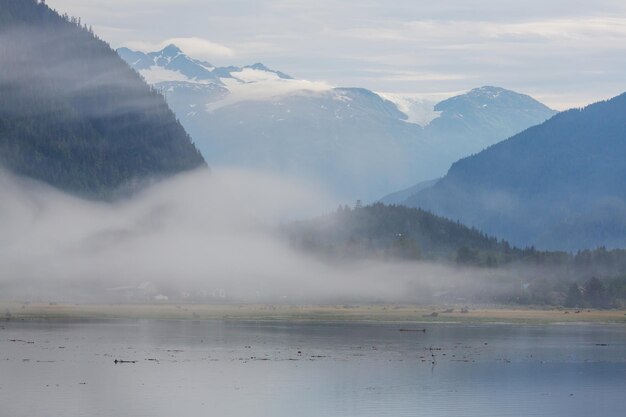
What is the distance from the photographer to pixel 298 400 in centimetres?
10969

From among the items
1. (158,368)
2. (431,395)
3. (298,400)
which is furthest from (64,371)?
(431,395)

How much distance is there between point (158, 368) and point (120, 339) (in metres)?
42.6

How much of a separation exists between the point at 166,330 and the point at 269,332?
49.5 feet

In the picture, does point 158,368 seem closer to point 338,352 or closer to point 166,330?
point 338,352

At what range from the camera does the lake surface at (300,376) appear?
342ft

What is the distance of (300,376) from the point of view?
12781cm

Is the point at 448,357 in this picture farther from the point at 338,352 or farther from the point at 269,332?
the point at 269,332

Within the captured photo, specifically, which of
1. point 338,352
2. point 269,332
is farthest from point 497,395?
point 269,332

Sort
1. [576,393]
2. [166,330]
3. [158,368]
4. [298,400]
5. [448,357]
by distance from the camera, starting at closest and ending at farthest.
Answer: [298,400] < [576,393] < [158,368] < [448,357] < [166,330]

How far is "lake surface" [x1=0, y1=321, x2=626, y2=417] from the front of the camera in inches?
4109

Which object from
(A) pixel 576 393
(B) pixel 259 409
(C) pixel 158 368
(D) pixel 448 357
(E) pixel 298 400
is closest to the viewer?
(B) pixel 259 409

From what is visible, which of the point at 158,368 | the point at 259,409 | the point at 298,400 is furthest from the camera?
the point at 158,368

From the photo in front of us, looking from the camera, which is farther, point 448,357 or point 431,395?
point 448,357

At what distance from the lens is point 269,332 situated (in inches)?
7844
